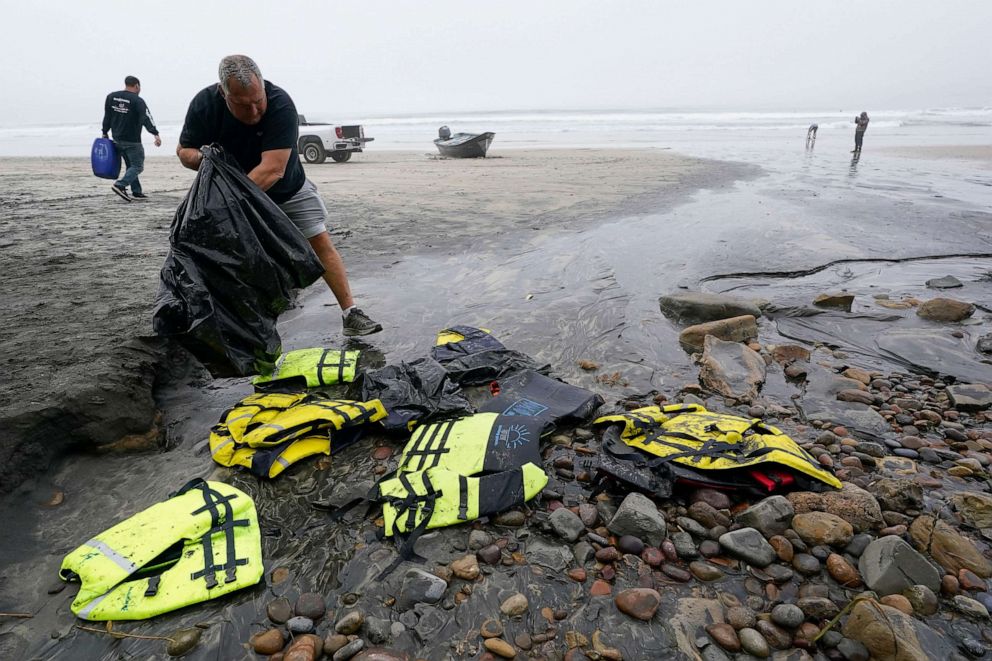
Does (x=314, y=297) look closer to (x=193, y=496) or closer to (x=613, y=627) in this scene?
(x=193, y=496)

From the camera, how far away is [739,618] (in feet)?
5.45

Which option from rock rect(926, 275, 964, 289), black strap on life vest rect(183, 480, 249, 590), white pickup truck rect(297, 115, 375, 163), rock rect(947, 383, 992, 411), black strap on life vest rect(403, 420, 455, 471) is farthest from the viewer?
white pickup truck rect(297, 115, 375, 163)

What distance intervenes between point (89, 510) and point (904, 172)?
18.2 metres

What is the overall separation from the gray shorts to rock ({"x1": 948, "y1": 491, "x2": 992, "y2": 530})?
3.86m

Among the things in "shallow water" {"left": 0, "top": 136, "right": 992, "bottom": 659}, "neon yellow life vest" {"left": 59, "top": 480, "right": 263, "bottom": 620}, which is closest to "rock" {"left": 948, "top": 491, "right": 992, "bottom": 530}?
"shallow water" {"left": 0, "top": 136, "right": 992, "bottom": 659}

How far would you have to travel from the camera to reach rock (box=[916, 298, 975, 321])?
13.5ft

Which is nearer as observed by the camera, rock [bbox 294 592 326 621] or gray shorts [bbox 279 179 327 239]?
rock [bbox 294 592 326 621]

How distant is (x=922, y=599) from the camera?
1.68m

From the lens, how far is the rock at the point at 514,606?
172 cm

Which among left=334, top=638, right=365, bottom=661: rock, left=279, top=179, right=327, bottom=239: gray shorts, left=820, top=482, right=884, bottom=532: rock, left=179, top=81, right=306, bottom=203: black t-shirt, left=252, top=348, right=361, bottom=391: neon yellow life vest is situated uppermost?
left=179, top=81, right=306, bottom=203: black t-shirt

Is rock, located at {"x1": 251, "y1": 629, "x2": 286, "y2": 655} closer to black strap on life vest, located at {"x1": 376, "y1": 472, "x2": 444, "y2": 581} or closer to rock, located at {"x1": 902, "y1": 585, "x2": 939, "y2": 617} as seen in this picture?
black strap on life vest, located at {"x1": 376, "y1": 472, "x2": 444, "y2": 581}

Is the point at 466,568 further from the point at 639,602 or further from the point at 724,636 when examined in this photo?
the point at 724,636

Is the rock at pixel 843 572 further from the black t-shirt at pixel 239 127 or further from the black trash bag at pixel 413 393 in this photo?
the black t-shirt at pixel 239 127

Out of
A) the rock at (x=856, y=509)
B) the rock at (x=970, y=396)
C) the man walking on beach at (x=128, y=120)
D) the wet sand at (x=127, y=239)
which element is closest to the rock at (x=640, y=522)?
the rock at (x=856, y=509)
